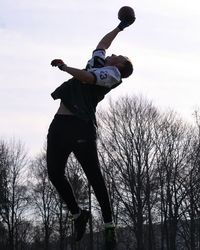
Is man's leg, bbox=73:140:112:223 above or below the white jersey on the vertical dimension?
below

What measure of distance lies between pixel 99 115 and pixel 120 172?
15.8ft

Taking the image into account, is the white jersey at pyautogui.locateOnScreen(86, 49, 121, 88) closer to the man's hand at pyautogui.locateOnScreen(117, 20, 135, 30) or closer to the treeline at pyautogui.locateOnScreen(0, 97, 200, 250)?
the man's hand at pyautogui.locateOnScreen(117, 20, 135, 30)

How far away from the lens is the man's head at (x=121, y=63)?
540 centimetres

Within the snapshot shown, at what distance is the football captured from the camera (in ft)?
18.3

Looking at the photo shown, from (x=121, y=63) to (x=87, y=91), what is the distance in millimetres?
484

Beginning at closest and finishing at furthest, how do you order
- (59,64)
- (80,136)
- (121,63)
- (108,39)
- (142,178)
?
(59,64)
(80,136)
(121,63)
(108,39)
(142,178)

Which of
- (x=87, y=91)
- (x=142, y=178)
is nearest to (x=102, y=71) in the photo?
(x=87, y=91)

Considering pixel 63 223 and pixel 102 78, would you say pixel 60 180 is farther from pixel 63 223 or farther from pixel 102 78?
pixel 63 223

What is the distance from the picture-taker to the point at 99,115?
133 ft

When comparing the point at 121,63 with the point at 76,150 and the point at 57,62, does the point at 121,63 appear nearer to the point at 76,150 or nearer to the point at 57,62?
the point at 57,62

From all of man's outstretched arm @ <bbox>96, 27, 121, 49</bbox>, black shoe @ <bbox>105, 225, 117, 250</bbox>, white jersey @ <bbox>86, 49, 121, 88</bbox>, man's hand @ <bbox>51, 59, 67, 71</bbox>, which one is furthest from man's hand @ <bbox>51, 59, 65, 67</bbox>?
black shoe @ <bbox>105, 225, 117, 250</bbox>

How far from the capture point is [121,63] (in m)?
5.40

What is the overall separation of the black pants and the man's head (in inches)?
27.0

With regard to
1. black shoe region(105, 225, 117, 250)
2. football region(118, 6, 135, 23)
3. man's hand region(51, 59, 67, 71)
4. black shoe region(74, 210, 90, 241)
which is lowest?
black shoe region(105, 225, 117, 250)
